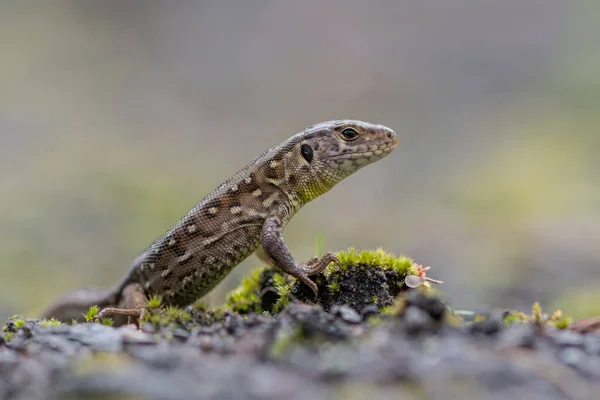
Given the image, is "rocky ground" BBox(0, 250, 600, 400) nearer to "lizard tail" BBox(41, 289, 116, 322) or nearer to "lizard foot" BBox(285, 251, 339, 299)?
"lizard foot" BBox(285, 251, 339, 299)

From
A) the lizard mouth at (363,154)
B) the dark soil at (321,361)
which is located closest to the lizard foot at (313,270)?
the dark soil at (321,361)

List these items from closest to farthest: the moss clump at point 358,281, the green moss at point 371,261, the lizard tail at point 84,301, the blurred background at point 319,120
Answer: the moss clump at point 358,281 < the green moss at point 371,261 < the lizard tail at point 84,301 < the blurred background at point 319,120

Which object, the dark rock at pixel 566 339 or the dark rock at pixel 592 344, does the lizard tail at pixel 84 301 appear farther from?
the dark rock at pixel 592 344

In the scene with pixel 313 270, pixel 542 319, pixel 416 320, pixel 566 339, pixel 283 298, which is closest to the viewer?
pixel 416 320

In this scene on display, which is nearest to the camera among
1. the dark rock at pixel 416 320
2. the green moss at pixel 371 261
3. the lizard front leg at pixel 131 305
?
the dark rock at pixel 416 320

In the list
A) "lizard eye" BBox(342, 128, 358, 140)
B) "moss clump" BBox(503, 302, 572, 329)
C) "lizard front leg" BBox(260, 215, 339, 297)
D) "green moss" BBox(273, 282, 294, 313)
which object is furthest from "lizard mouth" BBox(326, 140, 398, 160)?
"moss clump" BBox(503, 302, 572, 329)

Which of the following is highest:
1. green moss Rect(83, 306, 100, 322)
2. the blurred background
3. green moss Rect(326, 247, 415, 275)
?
the blurred background

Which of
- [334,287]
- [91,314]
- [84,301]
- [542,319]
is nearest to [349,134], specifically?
[334,287]

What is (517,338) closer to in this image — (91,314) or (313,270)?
(313,270)
